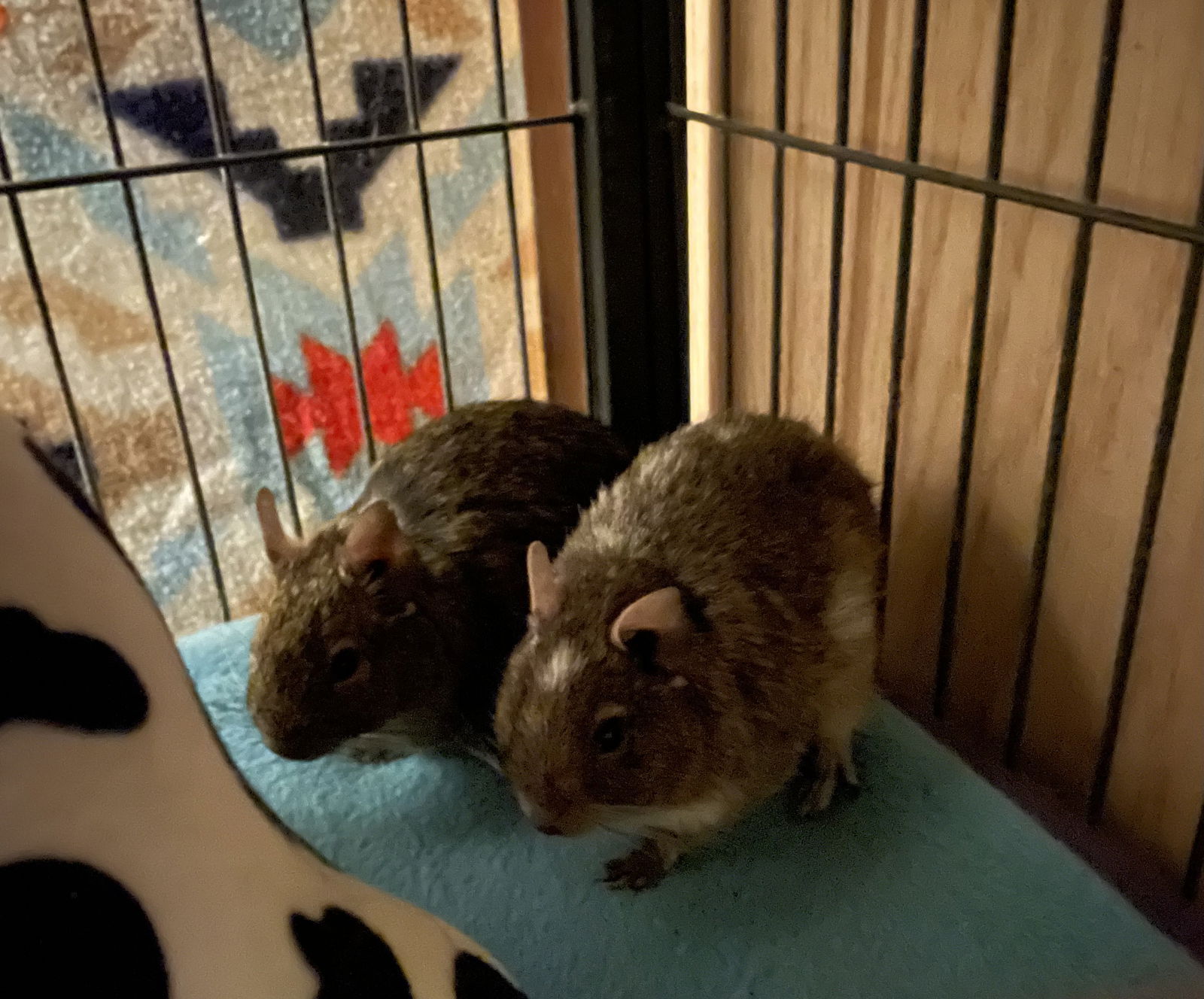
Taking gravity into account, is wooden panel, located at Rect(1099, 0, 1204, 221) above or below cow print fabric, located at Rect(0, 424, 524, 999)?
above

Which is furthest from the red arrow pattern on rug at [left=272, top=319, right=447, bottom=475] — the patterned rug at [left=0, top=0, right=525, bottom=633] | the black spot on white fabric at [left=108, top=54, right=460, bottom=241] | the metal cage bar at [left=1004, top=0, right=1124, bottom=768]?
the metal cage bar at [left=1004, top=0, right=1124, bottom=768]

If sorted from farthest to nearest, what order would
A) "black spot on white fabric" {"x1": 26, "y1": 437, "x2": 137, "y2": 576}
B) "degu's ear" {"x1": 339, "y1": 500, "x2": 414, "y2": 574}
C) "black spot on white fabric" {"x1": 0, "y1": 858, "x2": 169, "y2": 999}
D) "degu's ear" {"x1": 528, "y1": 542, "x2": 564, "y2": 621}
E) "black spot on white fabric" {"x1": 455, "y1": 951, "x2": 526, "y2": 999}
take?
"degu's ear" {"x1": 339, "y1": 500, "x2": 414, "y2": 574}
"degu's ear" {"x1": 528, "y1": 542, "x2": 564, "y2": 621}
"black spot on white fabric" {"x1": 455, "y1": 951, "x2": 526, "y2": 999}
"black spot on white fabric" {"x1": 26, "y1": 437, "x2": 137, "y2": 576}
"black spot on white fabric" {"x1": 0, "y1": 858, "x2": 169, "y2": 999}

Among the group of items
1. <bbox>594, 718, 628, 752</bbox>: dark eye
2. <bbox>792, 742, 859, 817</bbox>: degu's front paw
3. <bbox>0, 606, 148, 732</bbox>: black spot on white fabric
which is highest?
<bbox>0, 606, 148, 732</bbox>: black spot on white fabric

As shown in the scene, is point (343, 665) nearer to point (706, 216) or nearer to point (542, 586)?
point (542, 586)

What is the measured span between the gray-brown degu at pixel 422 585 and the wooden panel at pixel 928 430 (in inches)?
13.1

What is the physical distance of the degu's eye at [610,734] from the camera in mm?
909

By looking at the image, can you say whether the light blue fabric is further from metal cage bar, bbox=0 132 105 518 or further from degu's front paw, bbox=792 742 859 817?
metal cage bar, bbox=0 132 105 518

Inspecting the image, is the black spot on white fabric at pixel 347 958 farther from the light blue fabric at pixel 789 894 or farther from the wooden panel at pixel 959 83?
the wooden panel at pixel 959 83

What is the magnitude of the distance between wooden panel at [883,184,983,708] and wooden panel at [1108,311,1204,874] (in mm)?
235

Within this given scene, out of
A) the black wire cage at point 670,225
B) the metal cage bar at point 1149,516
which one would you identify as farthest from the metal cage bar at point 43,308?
the metal cage bar at point 1149,516

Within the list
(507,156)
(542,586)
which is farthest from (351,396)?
(542,586)

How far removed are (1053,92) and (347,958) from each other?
85 cm

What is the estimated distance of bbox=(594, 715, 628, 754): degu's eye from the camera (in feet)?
2.98

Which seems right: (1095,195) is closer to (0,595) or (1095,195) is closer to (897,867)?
(897,867)
